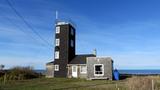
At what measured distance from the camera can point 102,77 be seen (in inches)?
1649

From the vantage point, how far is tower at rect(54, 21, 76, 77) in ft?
153

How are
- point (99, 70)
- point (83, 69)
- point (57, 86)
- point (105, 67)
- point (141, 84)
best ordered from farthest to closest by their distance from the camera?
point (83, 69), point (99, 70), point (105, 67), point (57, 86), point (141, 84)

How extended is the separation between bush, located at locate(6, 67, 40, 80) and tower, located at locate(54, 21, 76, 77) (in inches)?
192

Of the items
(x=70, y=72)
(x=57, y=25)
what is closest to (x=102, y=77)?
(x=70, y=72)

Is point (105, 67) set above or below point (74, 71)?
above

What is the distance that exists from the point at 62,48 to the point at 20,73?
28.6ft

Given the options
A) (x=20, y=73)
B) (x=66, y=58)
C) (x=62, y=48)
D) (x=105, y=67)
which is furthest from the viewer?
(x=62, y=48)

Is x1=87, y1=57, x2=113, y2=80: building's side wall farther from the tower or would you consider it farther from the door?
the tower

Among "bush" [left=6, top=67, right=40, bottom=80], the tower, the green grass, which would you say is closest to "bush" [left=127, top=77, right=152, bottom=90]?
the green grass

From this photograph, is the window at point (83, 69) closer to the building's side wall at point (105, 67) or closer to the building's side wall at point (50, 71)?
the building's side wall at point (105, 67)

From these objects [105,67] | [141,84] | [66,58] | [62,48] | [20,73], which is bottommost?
[141,84]

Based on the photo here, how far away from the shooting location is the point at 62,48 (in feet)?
154

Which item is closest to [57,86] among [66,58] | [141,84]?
[141,84]

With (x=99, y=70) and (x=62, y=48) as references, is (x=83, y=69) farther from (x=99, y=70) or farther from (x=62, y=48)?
(x=62, y=48)
